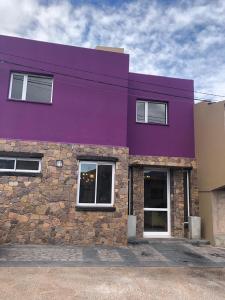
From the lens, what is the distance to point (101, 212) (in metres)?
9.74

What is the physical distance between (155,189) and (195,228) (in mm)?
2109

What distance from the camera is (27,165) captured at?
9.62m

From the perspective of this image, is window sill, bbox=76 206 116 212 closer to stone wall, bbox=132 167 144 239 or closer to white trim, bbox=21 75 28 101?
stone wall, bbox=132 167 144 239

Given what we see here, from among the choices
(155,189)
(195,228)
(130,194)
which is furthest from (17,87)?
(195,228)

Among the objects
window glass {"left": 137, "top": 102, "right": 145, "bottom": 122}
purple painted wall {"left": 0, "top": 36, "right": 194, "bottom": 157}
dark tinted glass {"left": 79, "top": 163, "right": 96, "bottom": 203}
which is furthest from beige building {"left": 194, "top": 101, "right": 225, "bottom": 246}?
dark tinted glass {"left": 79, "top": 163, "right": 96, "bottom": 203}

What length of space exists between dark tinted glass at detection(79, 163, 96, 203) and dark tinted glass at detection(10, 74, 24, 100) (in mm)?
3247

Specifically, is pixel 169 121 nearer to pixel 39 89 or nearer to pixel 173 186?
pixel 173 186

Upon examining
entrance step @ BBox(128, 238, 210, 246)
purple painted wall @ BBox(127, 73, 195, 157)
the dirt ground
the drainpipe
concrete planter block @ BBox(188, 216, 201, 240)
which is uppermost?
purple painted wall @ BBox(127, 73, 195, 157)

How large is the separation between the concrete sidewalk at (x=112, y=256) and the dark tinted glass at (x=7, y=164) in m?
2.44

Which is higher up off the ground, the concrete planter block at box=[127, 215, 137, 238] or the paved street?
the concrete planter block at box=[127, 215, 137, 238]

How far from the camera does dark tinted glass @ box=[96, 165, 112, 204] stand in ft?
32.6

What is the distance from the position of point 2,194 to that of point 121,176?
12.8 feet

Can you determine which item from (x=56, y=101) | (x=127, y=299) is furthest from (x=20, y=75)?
(x=127, y=299)

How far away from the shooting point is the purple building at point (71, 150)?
9.42m
